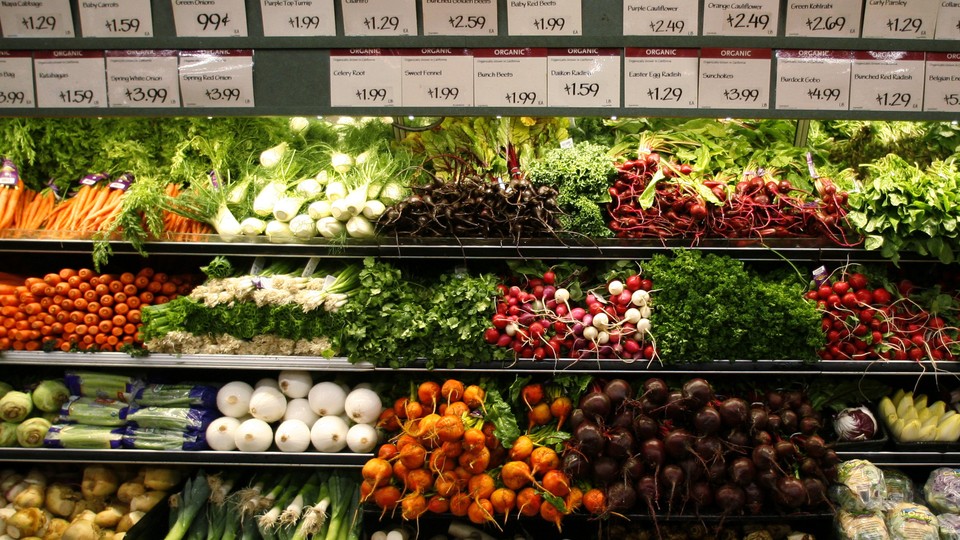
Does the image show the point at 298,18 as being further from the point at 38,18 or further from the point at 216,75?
the point at 38,18

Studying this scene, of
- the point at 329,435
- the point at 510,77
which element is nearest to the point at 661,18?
the point at 510,77

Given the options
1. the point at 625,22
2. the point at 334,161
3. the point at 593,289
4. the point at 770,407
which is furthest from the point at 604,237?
the point at 334,161

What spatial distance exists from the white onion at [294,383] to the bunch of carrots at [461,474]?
25.1 inches

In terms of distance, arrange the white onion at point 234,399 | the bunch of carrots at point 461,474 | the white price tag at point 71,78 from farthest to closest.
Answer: the white onion at point 234,399, the bunch of carrots at point 461,474, the white price tag at point 71,78

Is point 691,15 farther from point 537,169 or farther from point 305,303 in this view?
point 305,303

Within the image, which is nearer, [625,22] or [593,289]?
[625,22]

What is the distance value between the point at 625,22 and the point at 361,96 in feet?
4.05

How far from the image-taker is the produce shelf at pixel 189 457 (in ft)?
10.0

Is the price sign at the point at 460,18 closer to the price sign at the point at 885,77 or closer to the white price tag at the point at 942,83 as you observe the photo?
the price sign at the point at 885,77

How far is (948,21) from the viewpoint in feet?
8.43

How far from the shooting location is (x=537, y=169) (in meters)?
3.11

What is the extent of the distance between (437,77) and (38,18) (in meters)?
1.84

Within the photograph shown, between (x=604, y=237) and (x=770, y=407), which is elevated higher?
(x=604, y=237)

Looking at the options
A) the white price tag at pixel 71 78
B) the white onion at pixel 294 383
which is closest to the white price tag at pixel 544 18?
the white price tag at pixel 71 78
